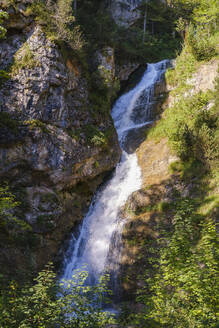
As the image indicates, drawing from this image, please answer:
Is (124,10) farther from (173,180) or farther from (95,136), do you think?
(173,180)

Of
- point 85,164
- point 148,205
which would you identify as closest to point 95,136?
point 85,164

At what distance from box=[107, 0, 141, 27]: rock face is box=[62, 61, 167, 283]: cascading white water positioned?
14.9 metres

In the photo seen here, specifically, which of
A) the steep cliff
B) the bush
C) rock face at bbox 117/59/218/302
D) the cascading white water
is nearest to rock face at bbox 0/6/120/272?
the cascading white water

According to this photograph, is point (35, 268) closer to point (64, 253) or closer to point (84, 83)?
point (64, 253)

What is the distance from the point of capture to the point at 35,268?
861cm

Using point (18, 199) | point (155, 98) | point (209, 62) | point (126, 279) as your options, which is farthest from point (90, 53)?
point (126, 279)

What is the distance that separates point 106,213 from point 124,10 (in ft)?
80.5

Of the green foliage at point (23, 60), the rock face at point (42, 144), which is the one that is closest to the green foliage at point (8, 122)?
the rock face at point (42, 144)

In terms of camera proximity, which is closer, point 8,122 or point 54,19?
point 8,122

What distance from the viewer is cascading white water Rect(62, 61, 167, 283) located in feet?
31.7

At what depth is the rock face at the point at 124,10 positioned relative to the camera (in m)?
26.0

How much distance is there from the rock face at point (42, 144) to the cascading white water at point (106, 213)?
64 centimetres

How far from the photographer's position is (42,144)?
9984 mm

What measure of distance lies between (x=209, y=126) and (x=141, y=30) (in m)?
18.7
